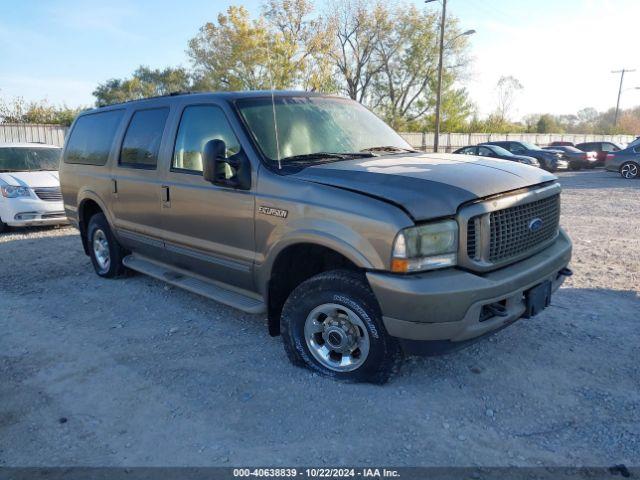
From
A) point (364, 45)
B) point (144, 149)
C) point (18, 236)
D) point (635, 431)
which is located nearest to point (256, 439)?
point (635, 431)

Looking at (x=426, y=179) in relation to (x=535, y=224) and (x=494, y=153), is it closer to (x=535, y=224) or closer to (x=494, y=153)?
(x=535, y=224)

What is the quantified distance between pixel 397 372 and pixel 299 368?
74cm

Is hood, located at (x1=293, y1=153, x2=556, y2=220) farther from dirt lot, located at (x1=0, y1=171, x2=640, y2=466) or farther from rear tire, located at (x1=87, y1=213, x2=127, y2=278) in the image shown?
rear tire, located at (x1=87, y1=213, x2=127, y2=278)

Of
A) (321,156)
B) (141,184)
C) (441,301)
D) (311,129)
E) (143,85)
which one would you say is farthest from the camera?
(143,85)

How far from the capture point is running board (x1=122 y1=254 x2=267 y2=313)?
158 inches

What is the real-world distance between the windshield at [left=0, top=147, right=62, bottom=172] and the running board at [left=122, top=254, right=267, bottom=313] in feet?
16.9

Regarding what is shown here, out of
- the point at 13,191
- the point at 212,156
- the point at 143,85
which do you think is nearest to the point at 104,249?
the point at 212,156

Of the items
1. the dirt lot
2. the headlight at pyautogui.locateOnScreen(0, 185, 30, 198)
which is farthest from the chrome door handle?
the headlight at pyautogui.locateOnScreen(0, 185, 30, 198)

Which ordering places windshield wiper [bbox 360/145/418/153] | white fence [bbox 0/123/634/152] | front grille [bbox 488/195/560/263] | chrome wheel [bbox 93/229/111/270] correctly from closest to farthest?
1. front grille [bbox 488/195/560/263]
2. windshield wiper [bbox 360/145/418/153]
3. chrome wheel [bbox 93/229/111/270]
4. white fence [bbox 0/123/634/152]

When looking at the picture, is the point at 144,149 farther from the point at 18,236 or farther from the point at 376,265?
the point at 18,236

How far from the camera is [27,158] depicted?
9.47m

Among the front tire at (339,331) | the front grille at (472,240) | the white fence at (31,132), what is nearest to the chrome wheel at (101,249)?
the front tire at (339,331)

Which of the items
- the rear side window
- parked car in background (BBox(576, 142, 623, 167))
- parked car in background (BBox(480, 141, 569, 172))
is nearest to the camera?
the rear side window

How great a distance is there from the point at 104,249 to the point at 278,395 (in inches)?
146
